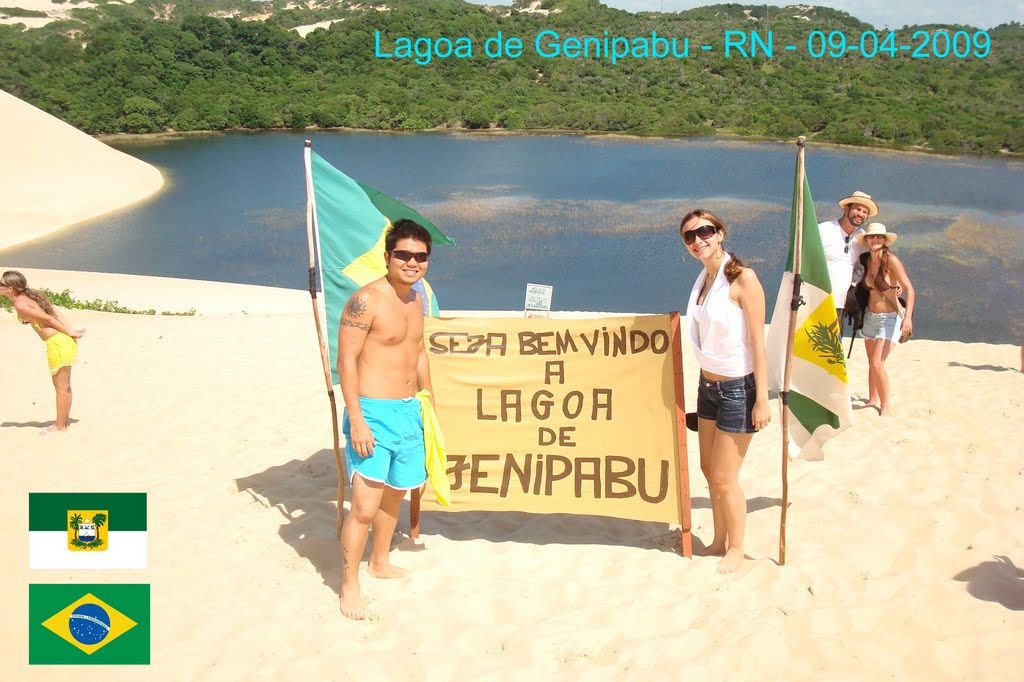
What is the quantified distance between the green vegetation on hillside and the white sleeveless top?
4131cm

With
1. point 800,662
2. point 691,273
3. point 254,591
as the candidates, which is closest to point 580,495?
point 800,662

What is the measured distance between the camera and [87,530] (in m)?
4.61

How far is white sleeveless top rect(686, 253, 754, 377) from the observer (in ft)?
12.9

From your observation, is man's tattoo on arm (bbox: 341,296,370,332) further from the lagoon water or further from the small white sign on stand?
the lagoon water

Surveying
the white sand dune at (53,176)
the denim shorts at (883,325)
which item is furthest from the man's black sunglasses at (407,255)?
the white sand dune at (53,176)

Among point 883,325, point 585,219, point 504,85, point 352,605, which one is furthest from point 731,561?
point 504,85

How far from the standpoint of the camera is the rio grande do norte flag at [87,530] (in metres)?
4.32

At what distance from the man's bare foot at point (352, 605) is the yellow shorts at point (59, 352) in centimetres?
354

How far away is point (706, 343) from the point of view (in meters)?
4.02

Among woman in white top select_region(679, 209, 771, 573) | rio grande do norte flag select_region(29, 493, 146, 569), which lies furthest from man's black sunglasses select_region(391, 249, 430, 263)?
rio grande do norte flag select_region(29, 493, 146, 569)

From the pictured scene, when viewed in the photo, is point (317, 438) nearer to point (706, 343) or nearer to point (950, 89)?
point (706, 343)

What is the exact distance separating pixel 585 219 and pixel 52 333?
20.0 metres

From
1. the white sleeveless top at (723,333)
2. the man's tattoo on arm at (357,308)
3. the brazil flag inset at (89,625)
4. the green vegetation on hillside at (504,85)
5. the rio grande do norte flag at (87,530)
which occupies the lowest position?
the brazil flag inset at (89,625)

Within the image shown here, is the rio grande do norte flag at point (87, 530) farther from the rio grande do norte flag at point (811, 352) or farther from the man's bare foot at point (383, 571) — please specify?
the rio grande do norte flag at point (811, 352)
